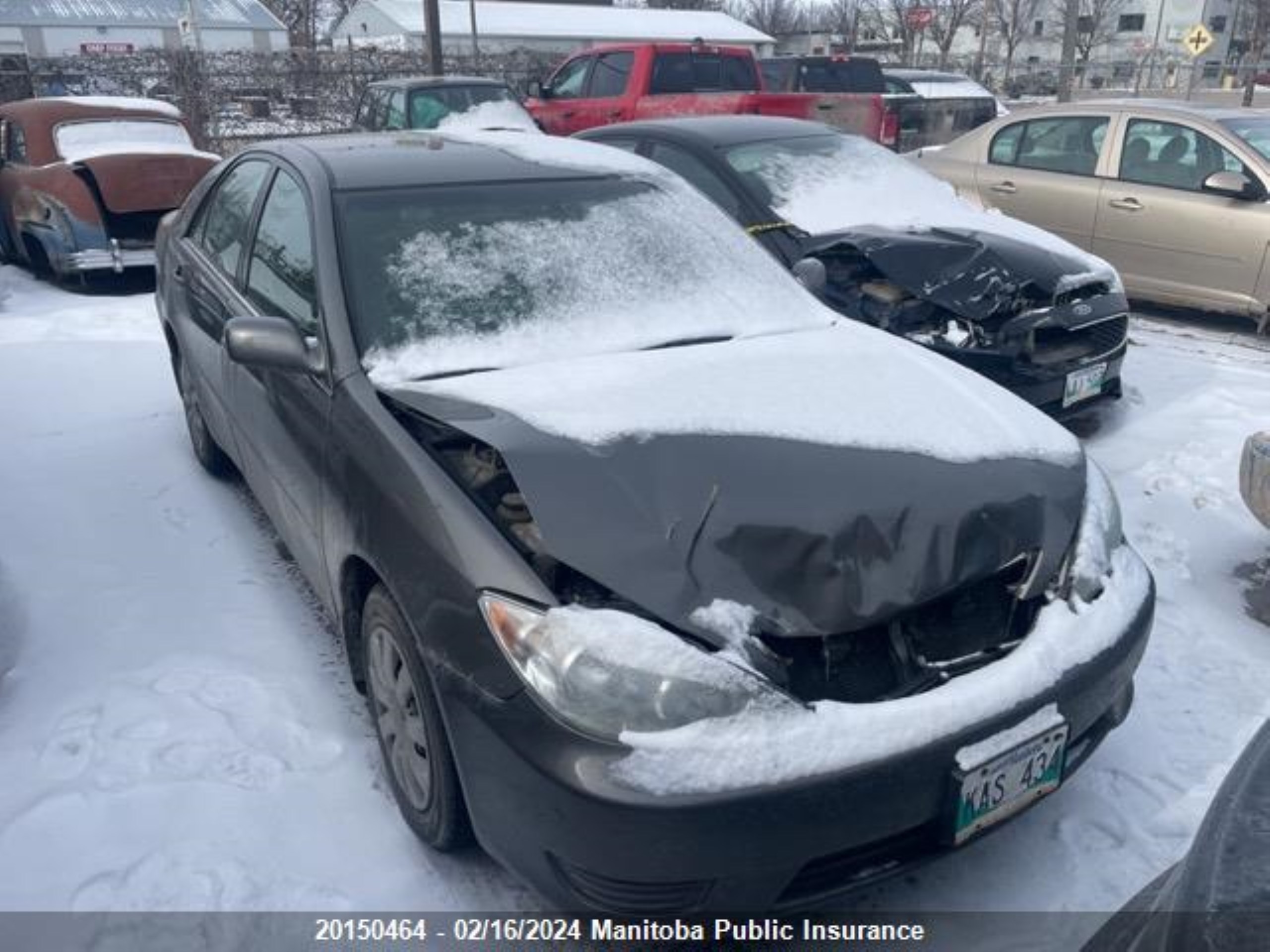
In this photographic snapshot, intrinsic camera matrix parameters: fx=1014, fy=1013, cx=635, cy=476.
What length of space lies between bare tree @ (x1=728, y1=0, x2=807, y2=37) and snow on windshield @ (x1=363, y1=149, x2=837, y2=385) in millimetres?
64501

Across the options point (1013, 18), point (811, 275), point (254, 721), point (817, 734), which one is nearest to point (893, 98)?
point (811, 275)

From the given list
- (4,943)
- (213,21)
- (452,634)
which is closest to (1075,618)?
(452,634)

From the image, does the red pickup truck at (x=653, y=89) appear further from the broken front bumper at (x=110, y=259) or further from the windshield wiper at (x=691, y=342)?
the windshield wiper at (x=691, y=342)

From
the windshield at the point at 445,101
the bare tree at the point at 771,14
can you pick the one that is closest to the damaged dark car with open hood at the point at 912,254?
the windshield at the point at 445,101

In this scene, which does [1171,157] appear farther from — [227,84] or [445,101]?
[227,84]

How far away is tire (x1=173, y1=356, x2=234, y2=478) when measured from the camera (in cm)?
425

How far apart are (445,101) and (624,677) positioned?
35.7ft

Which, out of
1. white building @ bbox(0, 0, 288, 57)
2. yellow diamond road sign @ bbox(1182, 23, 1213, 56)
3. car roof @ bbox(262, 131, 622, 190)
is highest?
white building @ bbox(0, 0, 288, 57)

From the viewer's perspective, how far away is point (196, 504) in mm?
4168

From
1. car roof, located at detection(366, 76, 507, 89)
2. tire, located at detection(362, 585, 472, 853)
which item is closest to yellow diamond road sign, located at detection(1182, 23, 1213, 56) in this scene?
car roof, located at detection(366, 76, 507, 89)

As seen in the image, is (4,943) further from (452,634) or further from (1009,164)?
(1009,164)

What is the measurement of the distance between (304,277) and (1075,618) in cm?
220

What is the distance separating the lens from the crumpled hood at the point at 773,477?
1980 mm

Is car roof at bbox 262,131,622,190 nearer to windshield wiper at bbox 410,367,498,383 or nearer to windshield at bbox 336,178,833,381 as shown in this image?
windshield at bbox 336,178,833,381
